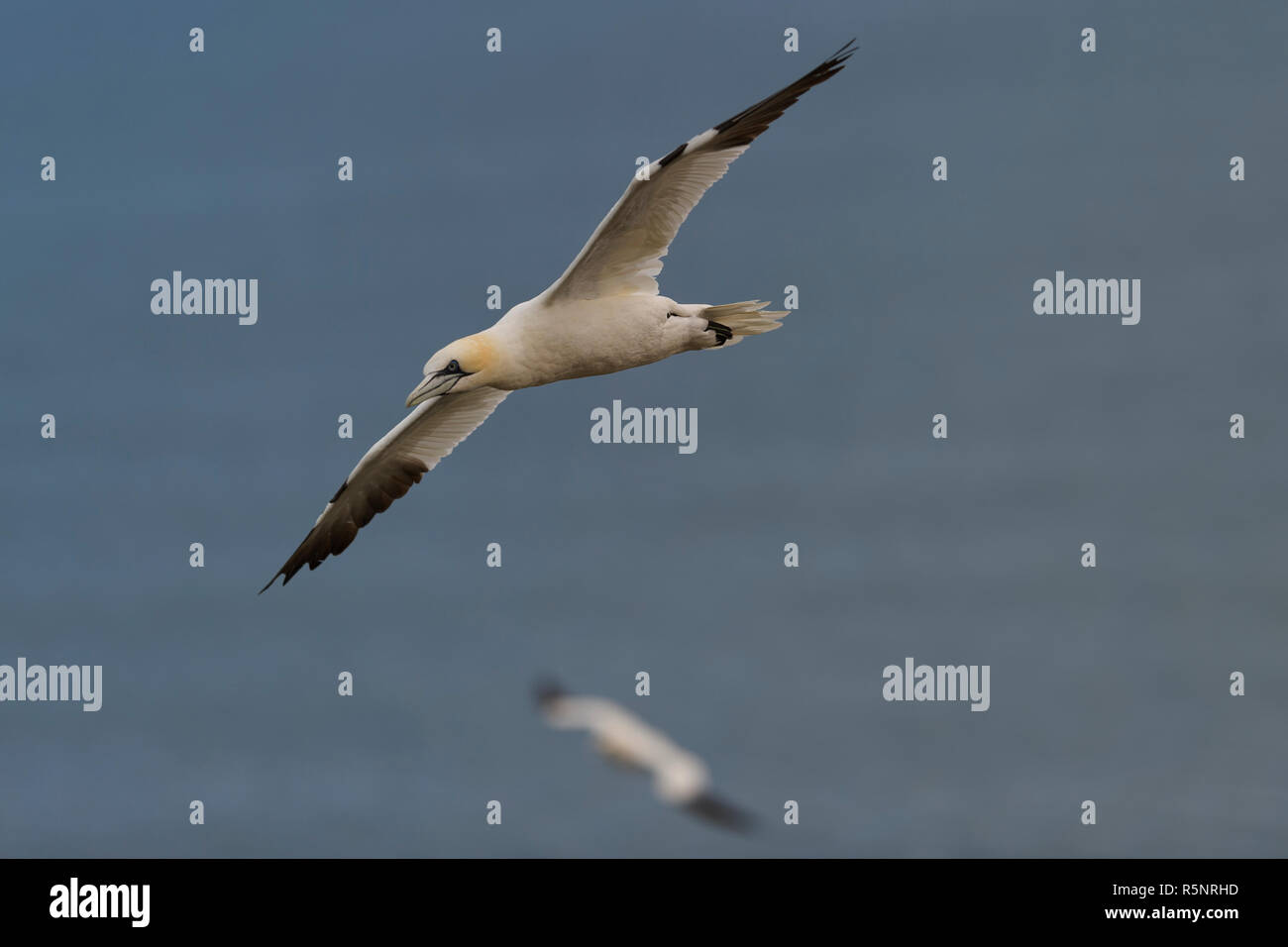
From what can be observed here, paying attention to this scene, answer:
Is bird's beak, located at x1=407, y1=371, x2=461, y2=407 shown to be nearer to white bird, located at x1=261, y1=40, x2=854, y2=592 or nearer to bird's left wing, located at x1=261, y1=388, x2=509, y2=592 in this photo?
white bird, located at x1=261, y1=40, x2=854, y2=592

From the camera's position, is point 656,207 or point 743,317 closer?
point 656,207

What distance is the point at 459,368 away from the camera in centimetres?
1919

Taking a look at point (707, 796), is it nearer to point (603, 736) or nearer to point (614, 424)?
point (603, 736)

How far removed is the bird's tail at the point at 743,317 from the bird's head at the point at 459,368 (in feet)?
8.26

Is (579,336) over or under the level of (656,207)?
under

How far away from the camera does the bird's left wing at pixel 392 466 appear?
22.5 meters

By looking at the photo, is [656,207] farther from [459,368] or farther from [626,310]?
[459,368]

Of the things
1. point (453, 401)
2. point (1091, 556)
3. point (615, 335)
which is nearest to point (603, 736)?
point (615, 335)

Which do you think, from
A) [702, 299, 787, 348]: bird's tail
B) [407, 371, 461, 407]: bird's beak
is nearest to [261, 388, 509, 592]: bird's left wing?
[407, 371, 461, 407]: bird's beak

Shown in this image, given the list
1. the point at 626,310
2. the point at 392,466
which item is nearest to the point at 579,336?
the point at 626,310

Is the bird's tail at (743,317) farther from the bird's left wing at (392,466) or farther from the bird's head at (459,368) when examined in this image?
the bird's left wing at (392,466)

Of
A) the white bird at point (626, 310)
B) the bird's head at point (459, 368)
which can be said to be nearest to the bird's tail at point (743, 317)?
the white bird at point (626, 310)

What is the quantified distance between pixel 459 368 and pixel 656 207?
2775mm

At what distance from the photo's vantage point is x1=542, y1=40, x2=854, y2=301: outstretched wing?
1825cm
